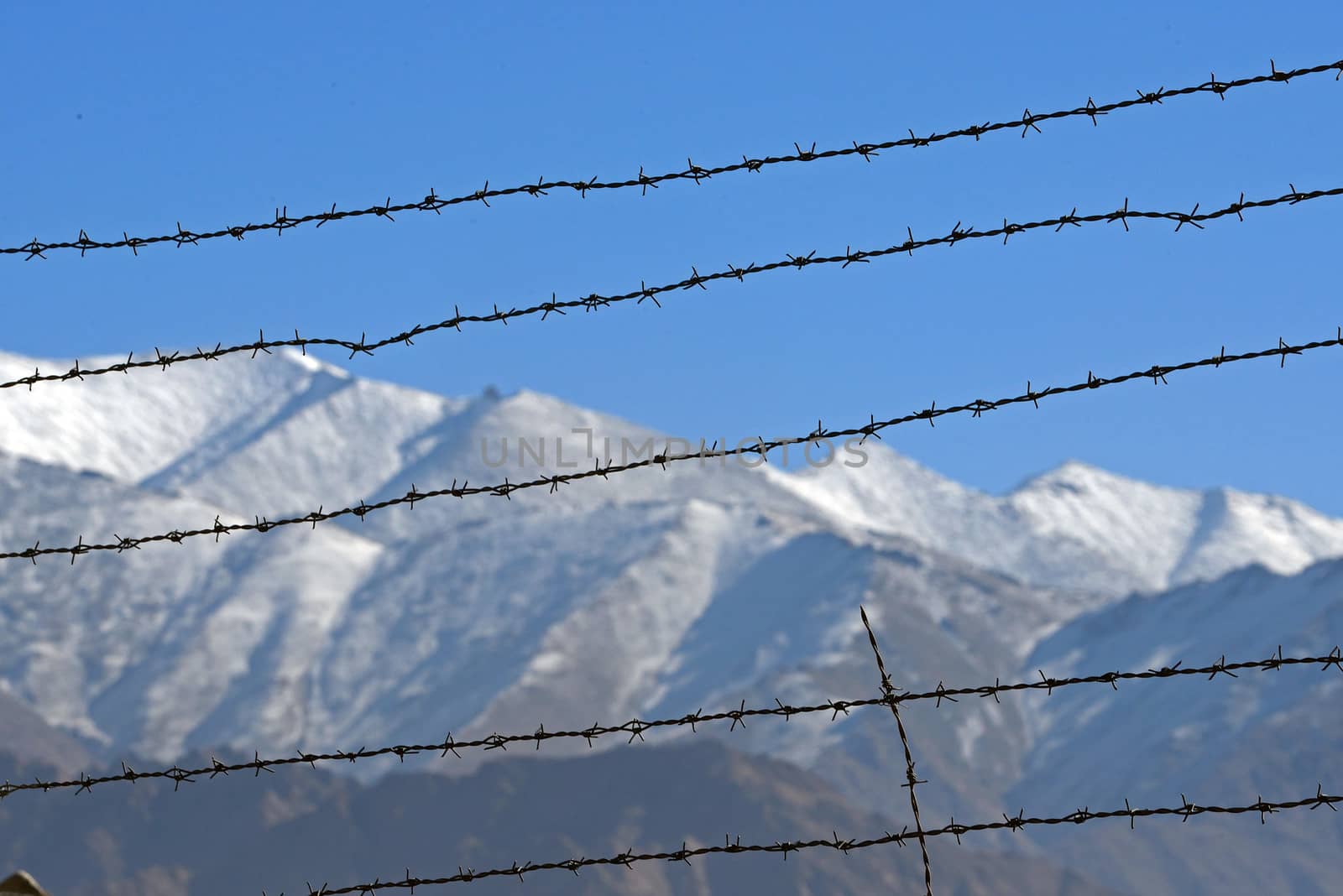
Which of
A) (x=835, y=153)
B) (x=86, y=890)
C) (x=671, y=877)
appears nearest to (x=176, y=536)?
(x=835, y=153)

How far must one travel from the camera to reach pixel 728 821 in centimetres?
19700

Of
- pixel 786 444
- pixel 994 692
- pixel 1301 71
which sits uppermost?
pixel 1301 71

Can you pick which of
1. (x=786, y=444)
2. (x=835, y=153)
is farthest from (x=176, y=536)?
(x=835, y=153)

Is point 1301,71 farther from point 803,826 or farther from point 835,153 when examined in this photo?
point 803,826

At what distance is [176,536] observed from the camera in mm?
6449

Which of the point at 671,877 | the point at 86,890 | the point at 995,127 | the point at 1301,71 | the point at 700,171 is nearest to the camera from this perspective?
the point at 1301,71

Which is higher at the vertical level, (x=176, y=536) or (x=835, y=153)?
(x=835, y=153)

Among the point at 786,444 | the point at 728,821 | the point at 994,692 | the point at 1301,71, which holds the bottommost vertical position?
the point at 994,692

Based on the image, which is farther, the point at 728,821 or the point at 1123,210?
the point at 728,821

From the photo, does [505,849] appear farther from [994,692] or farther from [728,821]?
[994,692]

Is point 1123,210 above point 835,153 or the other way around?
the other way around

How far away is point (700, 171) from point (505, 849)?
197 metres

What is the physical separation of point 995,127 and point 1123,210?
17.0 inches

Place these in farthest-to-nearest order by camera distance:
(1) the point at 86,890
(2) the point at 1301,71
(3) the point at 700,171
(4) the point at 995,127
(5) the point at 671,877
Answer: (5) the point at 671,877, (1) the point at 86,890, (3) the point at 700,171, (4) the point at 995,127, (2) the point at 1301,71
